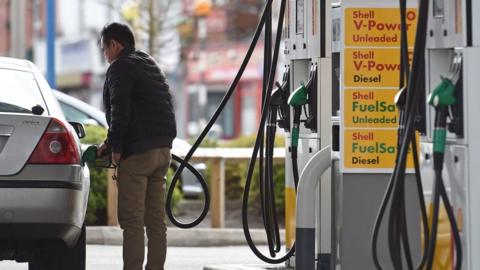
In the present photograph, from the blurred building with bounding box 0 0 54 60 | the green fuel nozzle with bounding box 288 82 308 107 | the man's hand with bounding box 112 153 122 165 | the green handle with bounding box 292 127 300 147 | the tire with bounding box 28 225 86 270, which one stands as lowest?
the tire with bounding box 28 225 86 270

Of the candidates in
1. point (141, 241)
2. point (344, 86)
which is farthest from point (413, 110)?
point (141, 241)

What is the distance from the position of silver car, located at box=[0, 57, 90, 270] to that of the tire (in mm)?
47

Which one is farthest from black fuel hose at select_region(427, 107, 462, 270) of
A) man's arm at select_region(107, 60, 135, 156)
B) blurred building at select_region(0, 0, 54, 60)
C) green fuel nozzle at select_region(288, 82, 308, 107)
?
blurred building at select_region(0, 0, 54, 60)

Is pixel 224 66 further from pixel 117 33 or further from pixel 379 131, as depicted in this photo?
pixel 379 131

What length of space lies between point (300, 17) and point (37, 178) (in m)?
2.15

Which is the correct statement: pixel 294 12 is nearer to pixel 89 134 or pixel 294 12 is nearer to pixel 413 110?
pixel 413 110

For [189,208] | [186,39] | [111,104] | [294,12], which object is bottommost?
[189,208]

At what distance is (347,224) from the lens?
7.27 meters

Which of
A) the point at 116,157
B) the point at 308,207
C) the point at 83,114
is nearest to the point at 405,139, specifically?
the point at 308,207

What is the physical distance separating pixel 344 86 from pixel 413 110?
163cm

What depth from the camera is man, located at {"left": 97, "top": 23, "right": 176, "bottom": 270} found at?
8477 mm

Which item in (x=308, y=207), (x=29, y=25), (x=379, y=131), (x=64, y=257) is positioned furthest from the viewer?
(x=29, y=25)

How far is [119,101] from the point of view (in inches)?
331

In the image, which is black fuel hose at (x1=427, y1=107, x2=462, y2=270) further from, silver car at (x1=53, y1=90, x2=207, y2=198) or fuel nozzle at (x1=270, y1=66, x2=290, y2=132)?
silver car at (x1=53, y1=90, x2=207, y2=198)
